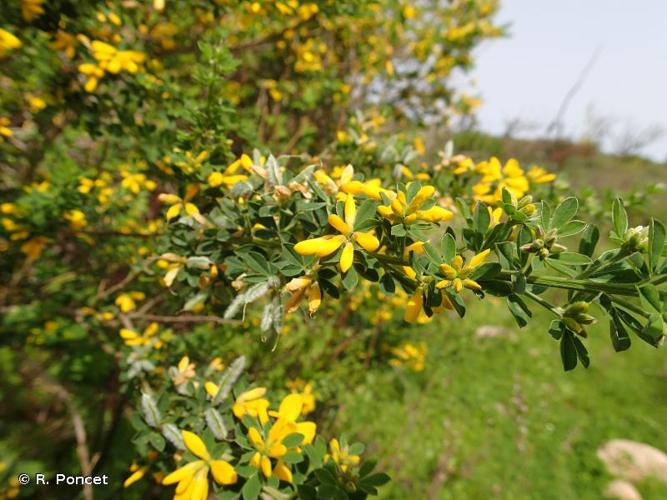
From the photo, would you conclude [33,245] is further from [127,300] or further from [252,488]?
[252,488]

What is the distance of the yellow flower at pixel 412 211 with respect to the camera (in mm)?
740

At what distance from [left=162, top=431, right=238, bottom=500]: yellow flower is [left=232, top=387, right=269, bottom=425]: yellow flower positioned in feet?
0.46

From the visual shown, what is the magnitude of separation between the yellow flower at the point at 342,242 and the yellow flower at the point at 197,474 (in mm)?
587

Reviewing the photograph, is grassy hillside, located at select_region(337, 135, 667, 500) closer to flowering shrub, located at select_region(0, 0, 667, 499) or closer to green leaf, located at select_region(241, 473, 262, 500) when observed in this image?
flowering shrub, located at select_region(0, 0, 667, 499)

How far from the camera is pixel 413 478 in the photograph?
3678 millimetres

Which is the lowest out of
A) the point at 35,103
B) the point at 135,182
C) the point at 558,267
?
the point at 135,182

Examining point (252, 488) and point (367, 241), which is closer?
point (367, 241)

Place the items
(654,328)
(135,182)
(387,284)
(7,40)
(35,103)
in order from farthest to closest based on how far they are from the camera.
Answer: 1. (135,182)
2. (35,103)
3. (7,40)
4. (387,284)
5. (654,328)

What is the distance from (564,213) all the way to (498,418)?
5.03m

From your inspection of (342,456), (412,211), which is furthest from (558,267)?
(342,456)

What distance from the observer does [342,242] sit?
29.8 inches

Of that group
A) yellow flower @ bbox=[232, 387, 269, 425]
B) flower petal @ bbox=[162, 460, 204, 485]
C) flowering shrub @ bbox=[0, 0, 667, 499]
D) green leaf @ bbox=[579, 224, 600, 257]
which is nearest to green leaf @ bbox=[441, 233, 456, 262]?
flowering shrub @ bbox=[0, 0, 667, 499]

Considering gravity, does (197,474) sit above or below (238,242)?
below

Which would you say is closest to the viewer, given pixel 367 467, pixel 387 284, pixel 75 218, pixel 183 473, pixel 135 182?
pixel 387 284
